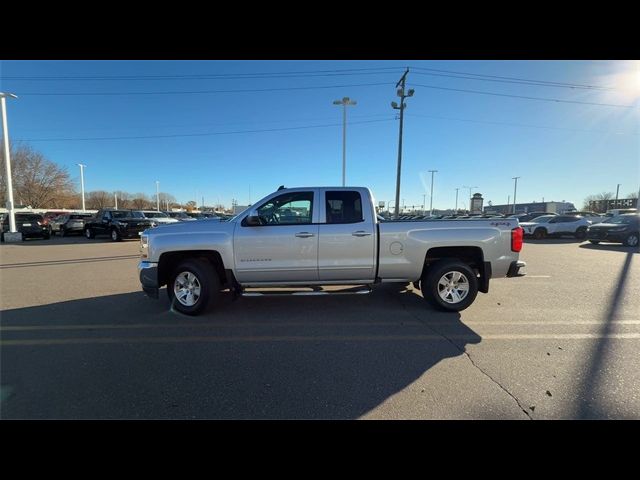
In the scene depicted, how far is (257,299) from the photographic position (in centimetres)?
598

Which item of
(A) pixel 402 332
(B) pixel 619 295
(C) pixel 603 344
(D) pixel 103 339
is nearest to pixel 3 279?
(D) pixel 103 339

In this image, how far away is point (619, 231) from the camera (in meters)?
14.4

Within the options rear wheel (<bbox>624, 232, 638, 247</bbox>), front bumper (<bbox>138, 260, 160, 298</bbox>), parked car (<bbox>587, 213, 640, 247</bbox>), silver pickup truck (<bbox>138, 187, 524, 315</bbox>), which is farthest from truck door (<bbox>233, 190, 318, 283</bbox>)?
rear wheel (<bbox>624, 232, 638, 247</bbox>)

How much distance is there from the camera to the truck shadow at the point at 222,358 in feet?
8.89

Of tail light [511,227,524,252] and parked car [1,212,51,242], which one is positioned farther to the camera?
parked car [1,212,51,242]

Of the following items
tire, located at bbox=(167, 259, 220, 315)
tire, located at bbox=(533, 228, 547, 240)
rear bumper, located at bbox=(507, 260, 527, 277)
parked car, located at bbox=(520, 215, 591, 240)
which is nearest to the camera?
tire, located at bbox=(167, 259, 220, 315)

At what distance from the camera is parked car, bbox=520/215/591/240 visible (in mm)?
18406

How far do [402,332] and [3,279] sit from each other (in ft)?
33.3

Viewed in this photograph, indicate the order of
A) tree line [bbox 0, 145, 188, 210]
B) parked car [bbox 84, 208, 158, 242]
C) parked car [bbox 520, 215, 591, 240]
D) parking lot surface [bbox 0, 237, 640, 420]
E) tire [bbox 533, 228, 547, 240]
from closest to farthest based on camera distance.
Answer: parking lot surface [bbox 0, 237, 640, 420]
parked car [bbox 84, 208, 158, 242]
parked car [bbox 520, 215, 591, 240]
tire [bbox 533, 228, 547, 240]
tree line [bbox 0, 145, 188, 210]

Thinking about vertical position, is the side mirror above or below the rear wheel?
above

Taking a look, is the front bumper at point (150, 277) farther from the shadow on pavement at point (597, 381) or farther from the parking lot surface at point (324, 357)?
the shadow on pavement at point (597, 381)

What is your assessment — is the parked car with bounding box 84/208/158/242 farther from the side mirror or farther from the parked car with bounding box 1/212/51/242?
the side mirror

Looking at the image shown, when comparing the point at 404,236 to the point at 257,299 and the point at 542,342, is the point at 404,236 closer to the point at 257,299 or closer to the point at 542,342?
the point at 542,342

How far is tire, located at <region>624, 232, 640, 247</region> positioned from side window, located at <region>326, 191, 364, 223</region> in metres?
16.5
